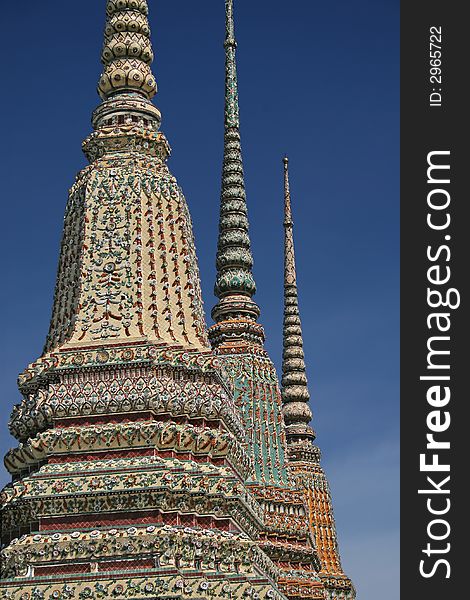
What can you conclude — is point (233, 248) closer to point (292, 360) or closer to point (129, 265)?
point (292, 360)

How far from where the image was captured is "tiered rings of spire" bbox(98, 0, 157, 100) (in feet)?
70.0

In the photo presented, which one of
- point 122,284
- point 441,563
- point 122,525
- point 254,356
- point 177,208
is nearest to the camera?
point 441,563

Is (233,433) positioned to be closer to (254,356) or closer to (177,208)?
(177,208)

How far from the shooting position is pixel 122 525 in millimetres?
16703

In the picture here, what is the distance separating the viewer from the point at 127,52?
21.6 meters

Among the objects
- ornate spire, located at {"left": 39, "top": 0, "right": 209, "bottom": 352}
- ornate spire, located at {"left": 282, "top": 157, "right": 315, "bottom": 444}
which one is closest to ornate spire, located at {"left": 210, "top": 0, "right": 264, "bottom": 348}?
ornate spire, located at {"left": 282, "top": 157, "right": 315, "bottom": 444}

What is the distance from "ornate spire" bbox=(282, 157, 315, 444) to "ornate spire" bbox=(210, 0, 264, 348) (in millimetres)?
8167

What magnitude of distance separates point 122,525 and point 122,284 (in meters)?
4.31

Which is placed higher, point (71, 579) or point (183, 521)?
point (183, 521)

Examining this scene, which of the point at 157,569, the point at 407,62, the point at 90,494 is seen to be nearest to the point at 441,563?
the point at 157,569

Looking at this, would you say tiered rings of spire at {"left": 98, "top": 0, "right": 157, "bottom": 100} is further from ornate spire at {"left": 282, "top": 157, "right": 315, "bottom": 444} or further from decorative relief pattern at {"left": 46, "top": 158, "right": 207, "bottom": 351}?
ornate spire at {"left": 282, "top": 157, "right": 315, "bottom": 444}

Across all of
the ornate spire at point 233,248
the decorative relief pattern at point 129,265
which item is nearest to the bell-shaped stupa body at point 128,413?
the decorative relief pattern at point 129,265

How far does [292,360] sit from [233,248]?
1136cm

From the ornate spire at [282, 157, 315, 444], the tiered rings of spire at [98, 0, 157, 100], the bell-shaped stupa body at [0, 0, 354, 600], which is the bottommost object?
the bell-shaped stupa body at [0, 0, 354, 600]
